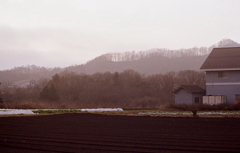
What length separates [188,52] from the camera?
103 metres

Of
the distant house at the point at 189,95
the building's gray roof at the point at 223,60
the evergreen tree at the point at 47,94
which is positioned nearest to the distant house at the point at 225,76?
the building's gray roof at the point at 223,60

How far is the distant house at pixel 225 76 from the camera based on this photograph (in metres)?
29.4

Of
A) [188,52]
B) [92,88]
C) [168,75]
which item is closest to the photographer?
[92,88]

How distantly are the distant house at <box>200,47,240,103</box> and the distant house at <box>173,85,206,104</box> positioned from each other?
167 centimetres

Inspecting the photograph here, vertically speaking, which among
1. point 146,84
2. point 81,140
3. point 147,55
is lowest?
point 81,140

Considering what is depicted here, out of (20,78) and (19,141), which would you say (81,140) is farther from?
(20,78)

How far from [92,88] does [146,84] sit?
37.6 ft

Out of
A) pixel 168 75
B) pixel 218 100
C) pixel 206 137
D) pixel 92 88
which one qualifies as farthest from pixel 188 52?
pixel 206 137

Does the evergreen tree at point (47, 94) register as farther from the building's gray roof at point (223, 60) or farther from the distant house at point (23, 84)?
the distant house at point (23, 84)

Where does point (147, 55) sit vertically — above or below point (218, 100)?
above

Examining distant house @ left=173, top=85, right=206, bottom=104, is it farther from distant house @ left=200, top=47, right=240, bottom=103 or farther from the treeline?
the treeline

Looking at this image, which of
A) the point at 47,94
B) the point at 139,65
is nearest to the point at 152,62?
the point at 139,65

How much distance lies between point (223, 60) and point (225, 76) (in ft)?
7.30

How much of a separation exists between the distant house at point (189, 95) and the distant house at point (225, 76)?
1.67m
